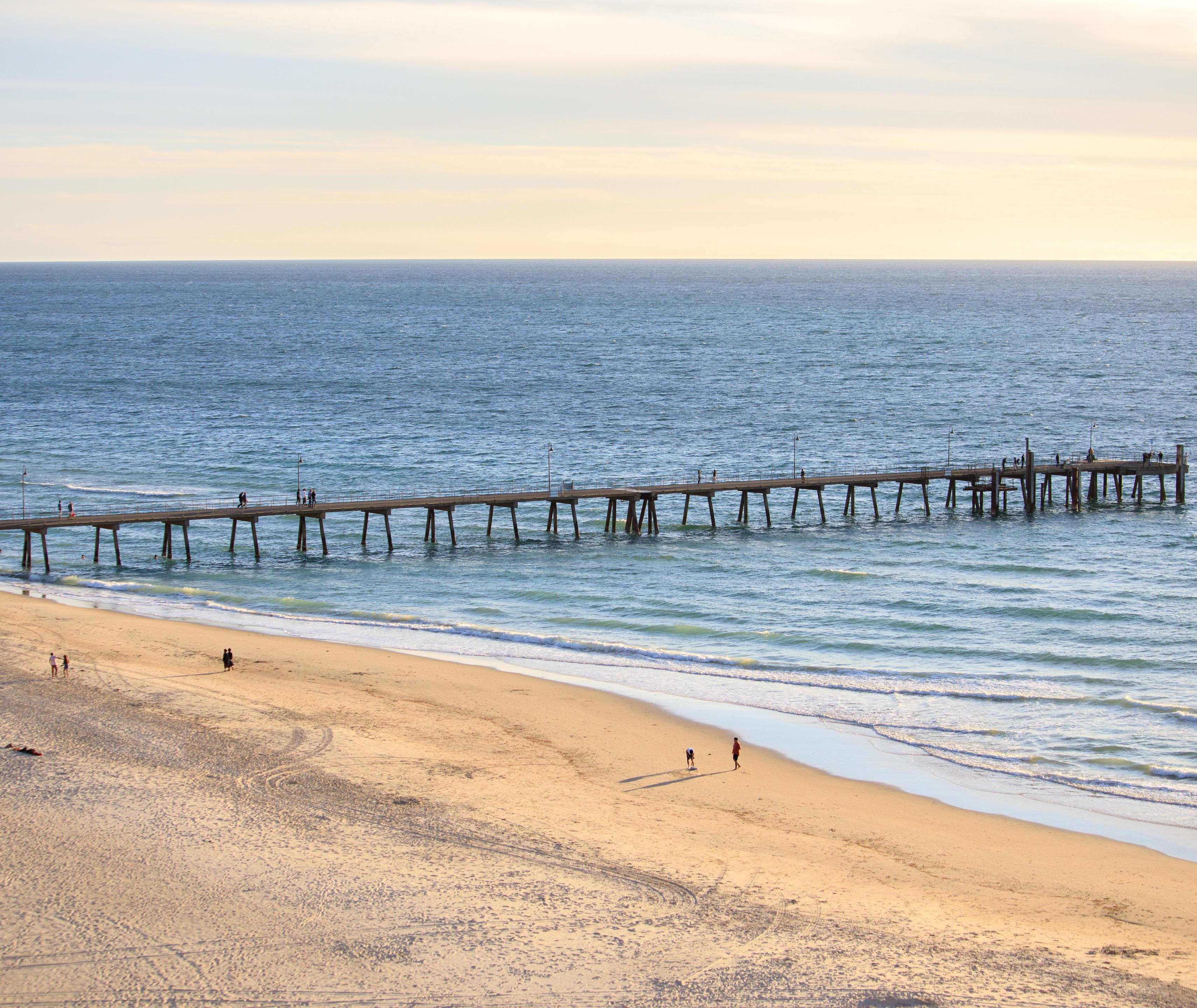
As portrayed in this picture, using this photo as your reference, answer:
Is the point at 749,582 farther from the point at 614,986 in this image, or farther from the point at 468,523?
the point at 614,986

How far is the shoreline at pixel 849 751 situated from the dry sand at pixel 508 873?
0.87 metres

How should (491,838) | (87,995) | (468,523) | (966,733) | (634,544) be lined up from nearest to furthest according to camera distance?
(87,995) < (491,838) < (966,733) < (634,544) < (468,523)

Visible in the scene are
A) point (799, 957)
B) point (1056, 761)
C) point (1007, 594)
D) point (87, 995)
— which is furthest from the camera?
point (1007, 594)

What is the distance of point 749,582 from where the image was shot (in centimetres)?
5200

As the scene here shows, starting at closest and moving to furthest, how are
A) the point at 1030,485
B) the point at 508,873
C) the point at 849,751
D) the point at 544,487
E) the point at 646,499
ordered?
the point at 508,873, the point at 849,751, the point at 646,499, the point at 544,487, the point at 1030,485

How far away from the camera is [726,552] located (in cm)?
5878

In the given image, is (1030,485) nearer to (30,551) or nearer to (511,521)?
(511,521)

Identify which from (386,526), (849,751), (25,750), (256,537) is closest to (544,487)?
(386,526)

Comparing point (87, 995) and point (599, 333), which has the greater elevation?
point (599, 333)

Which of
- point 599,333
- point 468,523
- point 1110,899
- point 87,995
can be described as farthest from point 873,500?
point 599,333

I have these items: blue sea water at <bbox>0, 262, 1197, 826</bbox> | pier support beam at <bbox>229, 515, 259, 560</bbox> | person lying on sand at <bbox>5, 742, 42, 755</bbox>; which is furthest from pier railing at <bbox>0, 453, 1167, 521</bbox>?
person lying on sand at <bbox>5, 742, 42, 755</bbox>

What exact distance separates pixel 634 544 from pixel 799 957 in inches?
1575

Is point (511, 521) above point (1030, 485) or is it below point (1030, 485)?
below

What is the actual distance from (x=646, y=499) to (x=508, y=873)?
3952 centimetres
